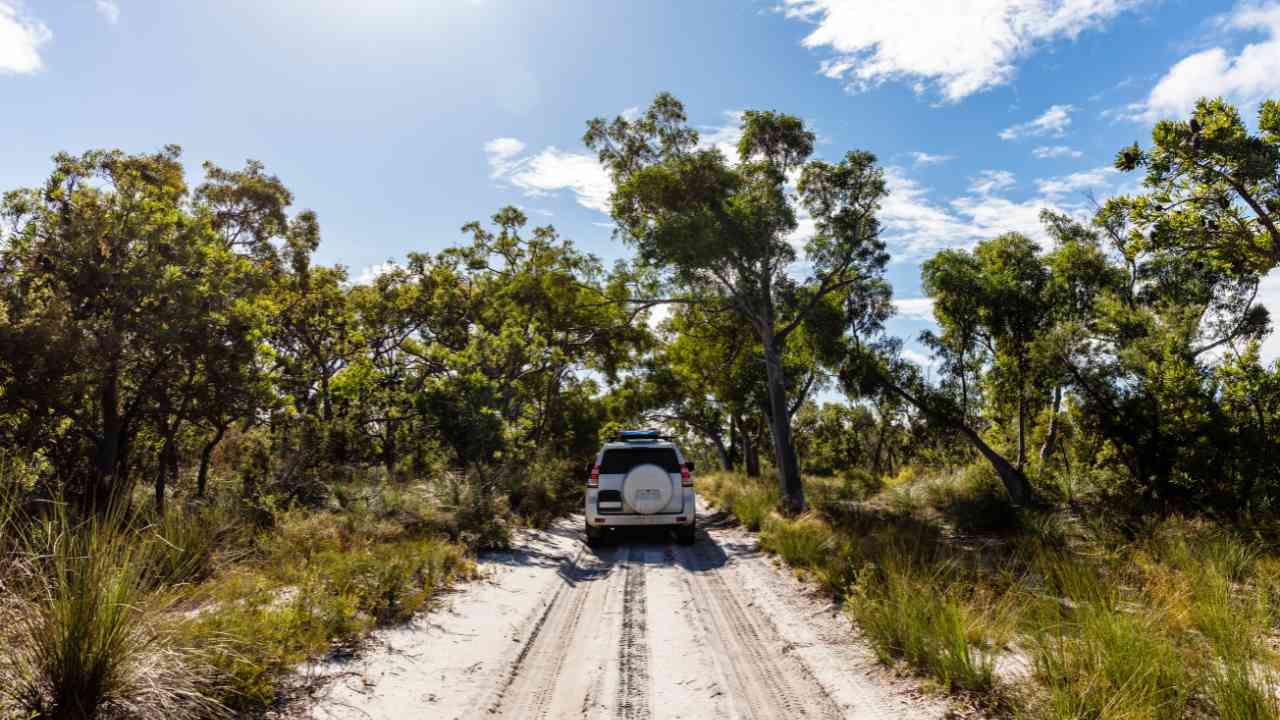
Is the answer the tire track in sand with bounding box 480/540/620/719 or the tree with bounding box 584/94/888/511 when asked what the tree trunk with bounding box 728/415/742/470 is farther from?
the tire track in sand with bounding box 480/540/620/719

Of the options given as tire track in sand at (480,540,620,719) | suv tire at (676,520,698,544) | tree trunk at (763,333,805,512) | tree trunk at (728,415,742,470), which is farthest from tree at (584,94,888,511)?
tree trunk at (728,415,742,470)

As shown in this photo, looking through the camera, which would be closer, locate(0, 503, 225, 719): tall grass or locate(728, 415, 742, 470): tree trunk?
locate(0, 503, 225, 719): tall grass

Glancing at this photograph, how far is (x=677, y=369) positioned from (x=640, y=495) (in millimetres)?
14383

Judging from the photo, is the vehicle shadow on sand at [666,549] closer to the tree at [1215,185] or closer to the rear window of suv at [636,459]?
the rear window of suv at [636,459]

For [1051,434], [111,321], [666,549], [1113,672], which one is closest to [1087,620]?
[1113,672]

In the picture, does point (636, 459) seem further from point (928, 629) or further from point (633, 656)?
point (928, 629)

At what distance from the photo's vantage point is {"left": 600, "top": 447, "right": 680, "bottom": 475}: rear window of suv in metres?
11.2

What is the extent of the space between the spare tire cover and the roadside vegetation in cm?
221

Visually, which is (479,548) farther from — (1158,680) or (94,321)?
(1158,680)

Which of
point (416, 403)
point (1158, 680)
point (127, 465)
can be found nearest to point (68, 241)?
point (127, 465)

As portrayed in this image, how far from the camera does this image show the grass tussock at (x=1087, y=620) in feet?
10.8

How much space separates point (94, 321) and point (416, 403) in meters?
6.93

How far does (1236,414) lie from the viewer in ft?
33.2

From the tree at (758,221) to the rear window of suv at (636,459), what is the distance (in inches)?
218
